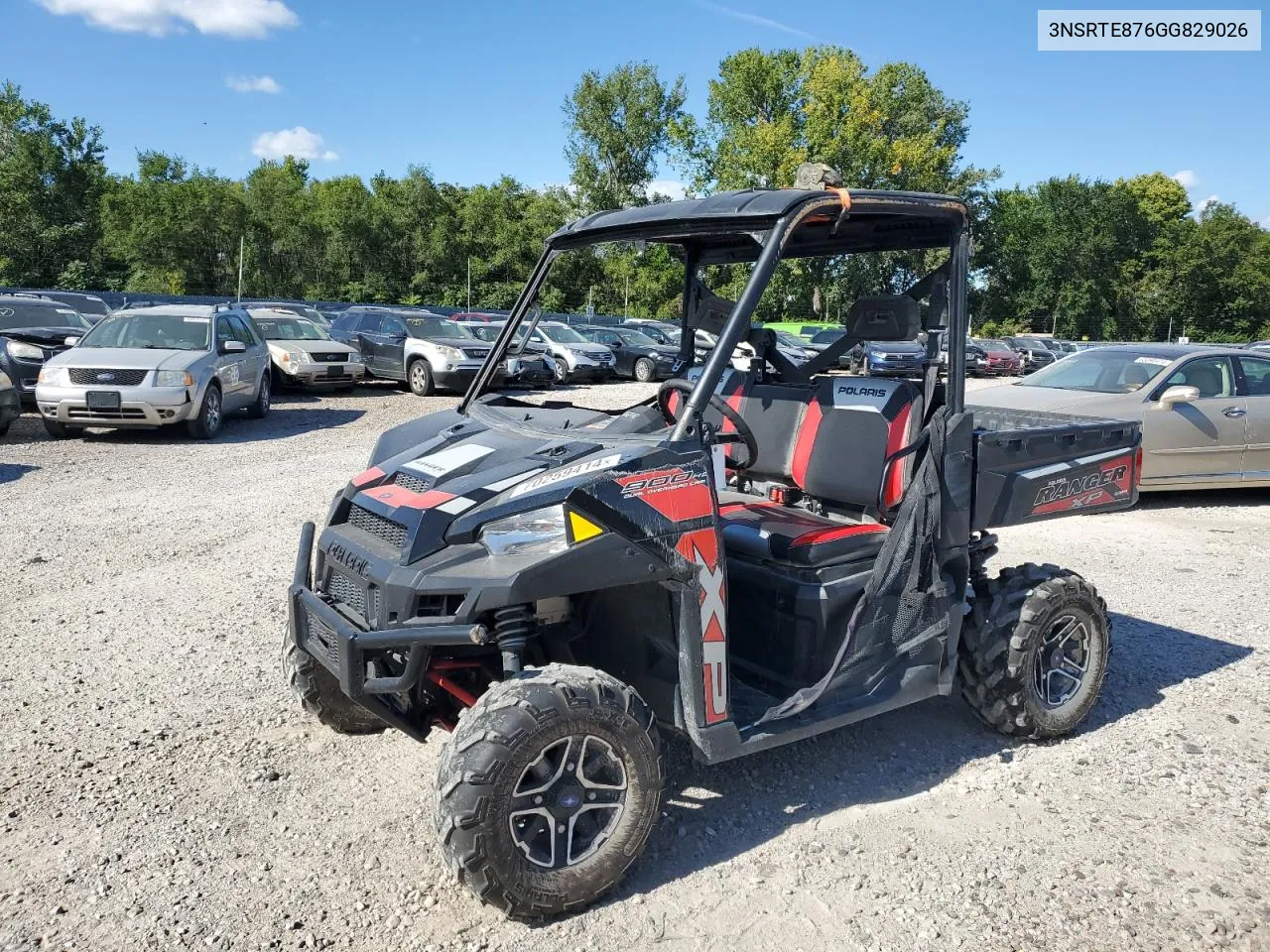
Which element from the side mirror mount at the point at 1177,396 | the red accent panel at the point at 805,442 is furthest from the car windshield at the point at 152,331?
the side mirror mount at the point at 1177,396

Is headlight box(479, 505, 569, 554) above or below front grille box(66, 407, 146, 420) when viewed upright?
above

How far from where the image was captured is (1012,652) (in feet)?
13.6

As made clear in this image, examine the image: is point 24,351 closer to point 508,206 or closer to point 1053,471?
point 1053,471

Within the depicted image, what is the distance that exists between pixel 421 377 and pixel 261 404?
475 cm

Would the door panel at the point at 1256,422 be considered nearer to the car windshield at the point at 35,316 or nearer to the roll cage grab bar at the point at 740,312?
the roll cage grab bar at the point at 740,312

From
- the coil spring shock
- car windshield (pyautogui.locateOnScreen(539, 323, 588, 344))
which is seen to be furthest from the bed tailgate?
car windshield (pyautogui.locateOnScreen(539, 323, 588, 344))

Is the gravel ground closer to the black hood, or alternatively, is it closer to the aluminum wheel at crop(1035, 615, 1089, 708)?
the aluminum wheel at crop(1035, 615, 1089, 708)

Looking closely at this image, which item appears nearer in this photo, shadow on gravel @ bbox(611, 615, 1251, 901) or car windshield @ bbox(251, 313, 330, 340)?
shadow on gravel @ bbox(611, 615, 1251, 901)

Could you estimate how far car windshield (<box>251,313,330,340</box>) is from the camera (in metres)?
17.7

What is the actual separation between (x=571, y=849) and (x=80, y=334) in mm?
14323

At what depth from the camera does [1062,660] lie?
4406 mm

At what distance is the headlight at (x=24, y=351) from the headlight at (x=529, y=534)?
13.0 m

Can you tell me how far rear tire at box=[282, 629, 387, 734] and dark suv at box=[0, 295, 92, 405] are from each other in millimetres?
10326

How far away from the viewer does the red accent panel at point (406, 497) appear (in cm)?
Result: 321
